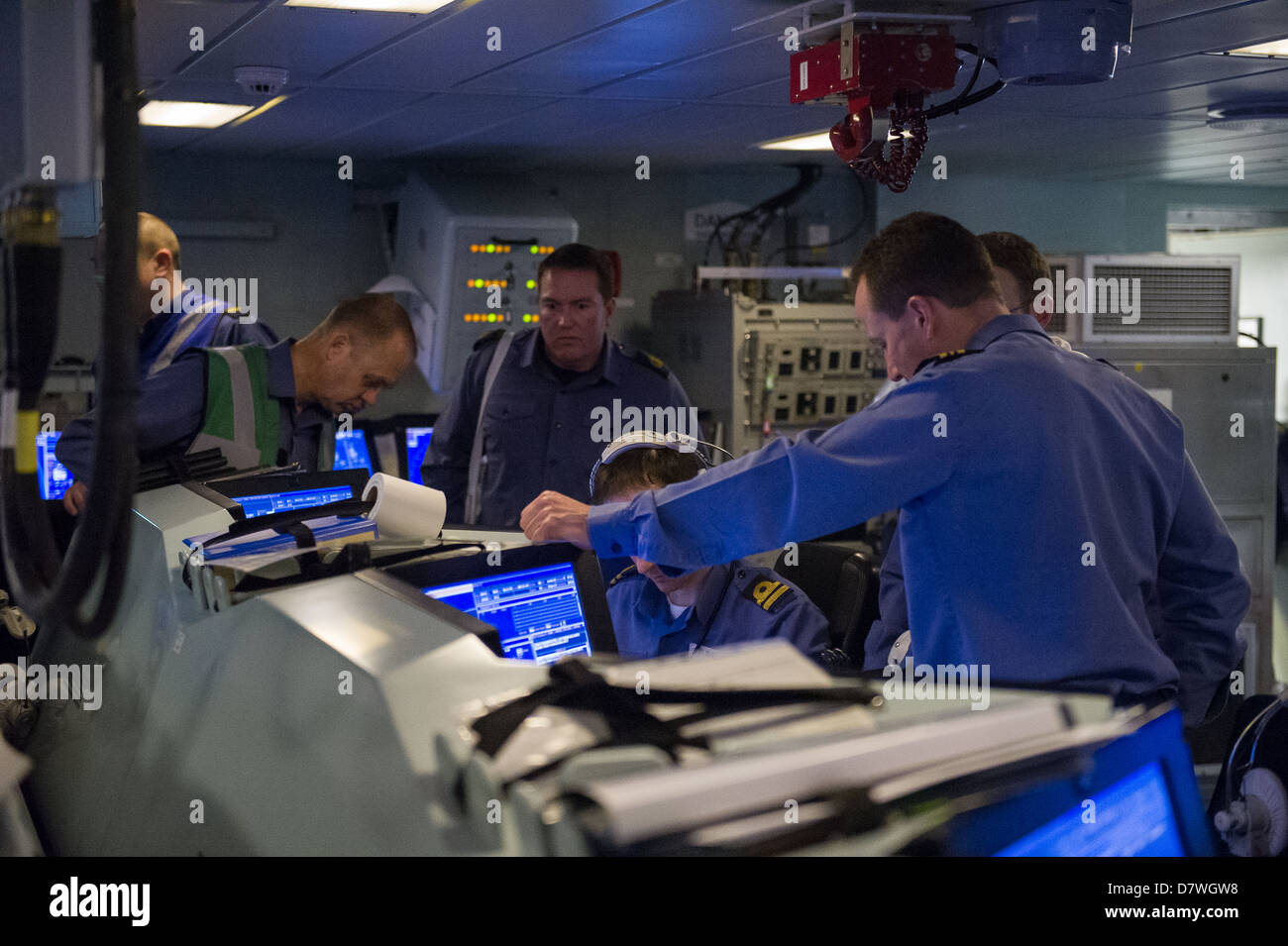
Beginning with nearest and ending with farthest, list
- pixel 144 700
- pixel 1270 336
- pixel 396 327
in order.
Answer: pixel 144 700, pixel 396 327, pixel 1270 336

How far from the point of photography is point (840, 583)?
281 cm

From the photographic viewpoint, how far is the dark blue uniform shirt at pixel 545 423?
363 cm

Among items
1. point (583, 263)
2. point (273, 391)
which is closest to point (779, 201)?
point (583, 263)

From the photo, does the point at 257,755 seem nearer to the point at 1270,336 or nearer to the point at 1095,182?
the point at 1095,182

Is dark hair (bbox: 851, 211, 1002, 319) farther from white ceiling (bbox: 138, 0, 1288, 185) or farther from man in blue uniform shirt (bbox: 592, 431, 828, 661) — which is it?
white ceiling (bbox: 138, 0, 1288, 185)

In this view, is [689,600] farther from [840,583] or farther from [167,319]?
[167,319]

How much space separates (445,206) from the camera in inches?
218

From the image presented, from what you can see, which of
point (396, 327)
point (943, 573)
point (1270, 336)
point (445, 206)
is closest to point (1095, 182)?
point (1270, 336)

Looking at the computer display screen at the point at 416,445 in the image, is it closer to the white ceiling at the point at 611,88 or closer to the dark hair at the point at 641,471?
the white ceiling at the point at 611,88

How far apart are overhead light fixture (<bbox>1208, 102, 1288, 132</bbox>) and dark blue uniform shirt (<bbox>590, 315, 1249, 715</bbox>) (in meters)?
3.23

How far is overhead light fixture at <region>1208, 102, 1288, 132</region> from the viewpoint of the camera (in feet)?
14.7

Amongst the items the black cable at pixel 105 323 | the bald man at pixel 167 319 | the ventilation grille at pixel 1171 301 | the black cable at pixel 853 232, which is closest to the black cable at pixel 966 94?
the ventilation grille at pixel 1171 301
